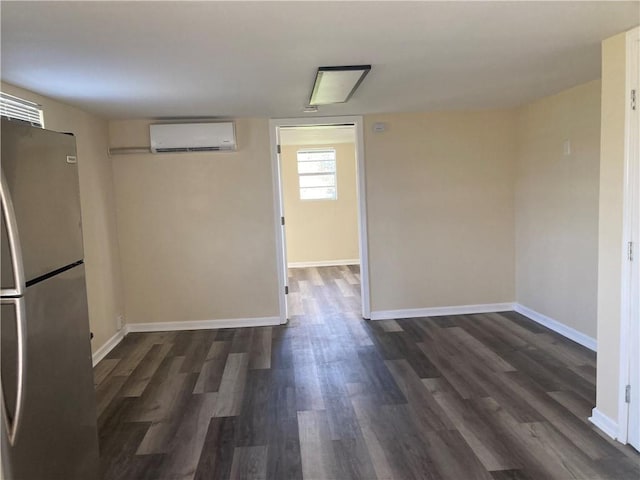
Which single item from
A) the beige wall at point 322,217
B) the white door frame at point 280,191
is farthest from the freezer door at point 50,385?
the beige wall at point 322,217

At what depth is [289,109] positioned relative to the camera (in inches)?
167

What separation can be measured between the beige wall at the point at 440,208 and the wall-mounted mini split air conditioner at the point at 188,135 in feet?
4.81

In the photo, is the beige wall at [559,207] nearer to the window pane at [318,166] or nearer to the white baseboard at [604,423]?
the white baseboard at [604,423]

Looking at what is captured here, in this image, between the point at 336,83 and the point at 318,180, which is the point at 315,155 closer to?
the point at 318,180

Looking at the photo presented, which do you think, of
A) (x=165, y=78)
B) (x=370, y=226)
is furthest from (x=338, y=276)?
(x=165, y=78)

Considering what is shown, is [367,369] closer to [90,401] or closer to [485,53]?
[90,401]

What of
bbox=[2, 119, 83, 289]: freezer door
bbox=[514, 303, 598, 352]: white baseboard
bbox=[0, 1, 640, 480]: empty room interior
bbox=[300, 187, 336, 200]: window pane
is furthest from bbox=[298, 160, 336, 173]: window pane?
bbox=[2, 119, 83, 289]: freezer door

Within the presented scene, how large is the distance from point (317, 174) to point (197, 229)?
13.2 ft

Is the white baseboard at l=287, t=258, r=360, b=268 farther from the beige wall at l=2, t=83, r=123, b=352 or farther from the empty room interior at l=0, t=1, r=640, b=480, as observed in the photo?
the beige wall at l=2, t=83, r=123, b=352

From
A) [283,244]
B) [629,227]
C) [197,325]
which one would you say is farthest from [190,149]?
[629,227]

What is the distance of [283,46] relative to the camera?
2.35 meters

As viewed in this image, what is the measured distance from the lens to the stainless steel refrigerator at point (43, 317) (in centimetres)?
143

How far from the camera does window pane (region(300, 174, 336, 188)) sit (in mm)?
8492

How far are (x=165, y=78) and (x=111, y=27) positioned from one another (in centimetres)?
91
